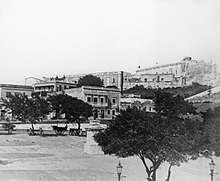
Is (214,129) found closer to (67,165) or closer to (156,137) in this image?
(156,137)

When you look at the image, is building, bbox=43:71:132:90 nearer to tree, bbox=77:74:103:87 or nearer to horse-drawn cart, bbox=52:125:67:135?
tree, bbox=77:74:103:87

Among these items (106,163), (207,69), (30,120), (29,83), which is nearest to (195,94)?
(207,69)

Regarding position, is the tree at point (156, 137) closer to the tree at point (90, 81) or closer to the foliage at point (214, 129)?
the foliage at point (214, 129)

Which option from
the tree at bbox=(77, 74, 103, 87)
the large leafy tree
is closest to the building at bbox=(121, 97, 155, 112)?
the tree at bbox=(77, 74, 103, 87)

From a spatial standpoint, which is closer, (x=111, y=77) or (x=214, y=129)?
(x=214, y=129)

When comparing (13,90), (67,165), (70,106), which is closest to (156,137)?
(67,165)

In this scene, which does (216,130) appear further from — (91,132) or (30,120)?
(30,120)
